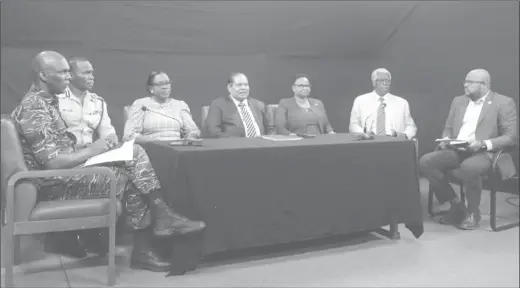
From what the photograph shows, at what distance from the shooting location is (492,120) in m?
0.80

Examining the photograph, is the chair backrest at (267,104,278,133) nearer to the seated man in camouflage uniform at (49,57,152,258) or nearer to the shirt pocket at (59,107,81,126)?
the seated man in camouflage uniform at (49,57,152,258)

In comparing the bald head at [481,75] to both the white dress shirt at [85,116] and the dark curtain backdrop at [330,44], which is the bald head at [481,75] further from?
the white dress shirt at [85,116]

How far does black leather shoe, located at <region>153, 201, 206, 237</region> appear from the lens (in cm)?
144

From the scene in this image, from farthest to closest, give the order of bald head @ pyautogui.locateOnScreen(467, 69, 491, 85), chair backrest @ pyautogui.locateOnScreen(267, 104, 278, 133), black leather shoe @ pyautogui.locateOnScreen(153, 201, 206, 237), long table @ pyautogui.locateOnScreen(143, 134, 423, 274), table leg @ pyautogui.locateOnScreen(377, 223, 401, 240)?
chair backrest @ pyautogui.locateOnScreen(267, 104, 278, 133)
table leg @ pyautogui.locateOnScreen(377, 223, 401, 240)
long table @ pyautogui.locateOnScreen(143, 134, 423, 274)
black leather shoe @ pyautogui.locateOnScreen(153, 201, 206, 237)
bald head @ pyautogui.locateOnScreen(467, 69, 491, 85)

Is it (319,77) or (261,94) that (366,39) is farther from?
(261,94)

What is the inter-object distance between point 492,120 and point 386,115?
0.65 feet

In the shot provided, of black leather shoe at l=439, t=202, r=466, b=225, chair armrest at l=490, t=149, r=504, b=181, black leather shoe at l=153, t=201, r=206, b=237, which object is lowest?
black leather shoe at l=153, t=201, r=206, b=237

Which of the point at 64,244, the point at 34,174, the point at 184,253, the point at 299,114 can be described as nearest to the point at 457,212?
the point at 299,114

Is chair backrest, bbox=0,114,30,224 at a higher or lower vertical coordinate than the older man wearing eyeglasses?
lower

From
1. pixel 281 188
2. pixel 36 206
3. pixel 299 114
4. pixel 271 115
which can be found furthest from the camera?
pixel 271 115

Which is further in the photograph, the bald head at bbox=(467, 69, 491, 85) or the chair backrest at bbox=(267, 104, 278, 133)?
the chair backrest at bbox=(267, 104, 278, 133)

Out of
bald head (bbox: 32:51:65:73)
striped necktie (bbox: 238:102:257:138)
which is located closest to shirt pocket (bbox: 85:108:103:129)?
bald head (bbox: 32:51:65:73)

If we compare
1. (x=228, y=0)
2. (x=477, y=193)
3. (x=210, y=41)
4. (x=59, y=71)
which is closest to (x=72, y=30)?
(x=59, y=71)

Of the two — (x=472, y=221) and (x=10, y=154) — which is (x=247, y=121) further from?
(x=472, y=221)
